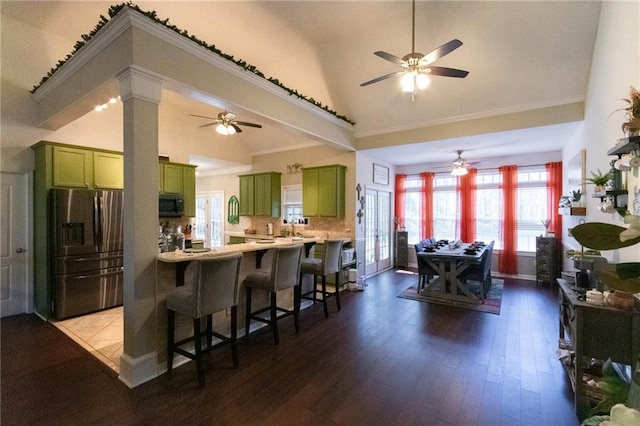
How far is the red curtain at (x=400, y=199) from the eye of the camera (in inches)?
301

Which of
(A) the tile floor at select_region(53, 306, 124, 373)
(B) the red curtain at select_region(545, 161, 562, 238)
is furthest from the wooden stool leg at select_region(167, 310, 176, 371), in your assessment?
(B) the red curtain at select_region(545, 161, 562, 238)

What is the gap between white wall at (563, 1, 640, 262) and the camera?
2.27m

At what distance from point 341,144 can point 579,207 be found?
366cm

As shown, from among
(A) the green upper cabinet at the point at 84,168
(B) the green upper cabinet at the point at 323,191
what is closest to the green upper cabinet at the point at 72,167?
(A) the green upper cabinet at the point at 84,168

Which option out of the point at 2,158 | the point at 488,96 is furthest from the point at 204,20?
the point at 488,96

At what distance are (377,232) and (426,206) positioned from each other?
4.96ft

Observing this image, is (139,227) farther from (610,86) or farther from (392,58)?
(610,86)

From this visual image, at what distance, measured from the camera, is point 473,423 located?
2.05m

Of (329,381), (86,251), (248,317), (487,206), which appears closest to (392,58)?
(329,381)

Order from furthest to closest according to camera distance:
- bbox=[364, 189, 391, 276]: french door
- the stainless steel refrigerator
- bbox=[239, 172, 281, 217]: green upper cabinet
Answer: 1. bbox=[239, 172, 281, 217]: green upper cabinet
2. bbox=[364, 189, 391, 276]: french door
3. the stainless steel refrigerator

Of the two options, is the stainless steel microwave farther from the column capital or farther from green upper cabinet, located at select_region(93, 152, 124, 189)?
the column capital

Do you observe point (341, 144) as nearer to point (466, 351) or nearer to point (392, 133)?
point (392, 133)

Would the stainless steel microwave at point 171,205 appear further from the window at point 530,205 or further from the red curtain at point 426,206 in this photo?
the window at point 530,205

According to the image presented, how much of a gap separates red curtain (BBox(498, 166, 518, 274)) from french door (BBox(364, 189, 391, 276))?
2.53 metres
